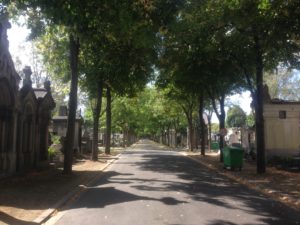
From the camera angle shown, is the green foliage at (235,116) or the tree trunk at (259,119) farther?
the green foliage at (235,116)

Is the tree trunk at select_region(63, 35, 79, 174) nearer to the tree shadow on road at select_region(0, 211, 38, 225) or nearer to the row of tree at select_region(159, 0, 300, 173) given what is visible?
the row of tree at select_region(159, 0, 300, 173)

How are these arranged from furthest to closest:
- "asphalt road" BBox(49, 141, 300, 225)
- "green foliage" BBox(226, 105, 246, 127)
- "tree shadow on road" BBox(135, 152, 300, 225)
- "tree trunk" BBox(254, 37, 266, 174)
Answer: "green foliage" BBox(226, 105, 246, 127)
"tree trunk" BBox(254, 37, 266, 174)
"tree shadow on road" BBox(135, 152, 300, 225)
"asphalt road" BBox(49, 141, 300, 225)

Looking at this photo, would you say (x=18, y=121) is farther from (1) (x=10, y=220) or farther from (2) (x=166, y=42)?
(1) (x=10, y=220)

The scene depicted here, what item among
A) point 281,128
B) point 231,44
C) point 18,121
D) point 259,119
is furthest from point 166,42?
point 281,128

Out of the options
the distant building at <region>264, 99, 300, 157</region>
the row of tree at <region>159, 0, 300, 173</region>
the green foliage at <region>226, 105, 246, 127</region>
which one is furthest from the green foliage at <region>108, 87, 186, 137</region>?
the green foliage at <region>226, 105, 246, 127</region>

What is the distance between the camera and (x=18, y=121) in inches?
819

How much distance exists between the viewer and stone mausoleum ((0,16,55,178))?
60.5 ft

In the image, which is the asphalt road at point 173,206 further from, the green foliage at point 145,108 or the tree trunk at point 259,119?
the green foliage at point 145,108

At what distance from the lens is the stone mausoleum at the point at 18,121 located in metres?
18.5

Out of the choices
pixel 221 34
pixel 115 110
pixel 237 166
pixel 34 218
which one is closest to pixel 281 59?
pixel 221 34

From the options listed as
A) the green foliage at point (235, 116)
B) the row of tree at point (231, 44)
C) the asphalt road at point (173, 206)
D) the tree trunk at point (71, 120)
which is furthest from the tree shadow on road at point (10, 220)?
the green foliage at point (235, 116)

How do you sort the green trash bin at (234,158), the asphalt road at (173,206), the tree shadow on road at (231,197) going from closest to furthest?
the asphalt road at (173,206) → the tree shadow on road at (231,197) → the green trash bin at (234,158)

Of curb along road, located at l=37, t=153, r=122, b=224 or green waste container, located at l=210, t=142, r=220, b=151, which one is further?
green waste container, located at l=210, t=142, r=220, b=151

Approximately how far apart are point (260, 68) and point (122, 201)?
38.8ft
